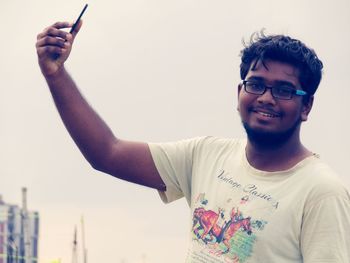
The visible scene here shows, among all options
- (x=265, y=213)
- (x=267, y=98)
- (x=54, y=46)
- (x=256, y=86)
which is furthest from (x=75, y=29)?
(x=265, y=213)

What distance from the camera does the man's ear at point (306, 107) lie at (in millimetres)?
8188

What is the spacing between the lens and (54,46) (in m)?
8.18

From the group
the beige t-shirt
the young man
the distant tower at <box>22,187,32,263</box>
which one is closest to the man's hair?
the young man

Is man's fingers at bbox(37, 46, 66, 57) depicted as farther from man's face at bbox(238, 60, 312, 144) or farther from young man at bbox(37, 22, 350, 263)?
man's face at bbox(238, 60, 312, 144)

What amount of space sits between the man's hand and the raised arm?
1cm

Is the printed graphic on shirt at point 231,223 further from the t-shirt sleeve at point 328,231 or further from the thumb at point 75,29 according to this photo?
the thumb at point 75,29

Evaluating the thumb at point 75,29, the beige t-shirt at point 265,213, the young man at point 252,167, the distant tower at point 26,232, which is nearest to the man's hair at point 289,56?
the young man at point 252,167

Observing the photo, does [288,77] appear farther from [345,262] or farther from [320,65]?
[345,262]

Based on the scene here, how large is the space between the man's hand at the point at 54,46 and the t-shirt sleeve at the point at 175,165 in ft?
3.33

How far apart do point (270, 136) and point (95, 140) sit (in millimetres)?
1409

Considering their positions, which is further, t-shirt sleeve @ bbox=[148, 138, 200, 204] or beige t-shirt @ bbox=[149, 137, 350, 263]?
t-shirt sleeve @ bbox=[148, 138, 200, 204]

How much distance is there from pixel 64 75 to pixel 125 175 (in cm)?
92

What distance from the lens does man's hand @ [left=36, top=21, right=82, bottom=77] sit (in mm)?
8117

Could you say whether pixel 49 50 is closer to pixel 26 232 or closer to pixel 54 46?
pixel 54 46
